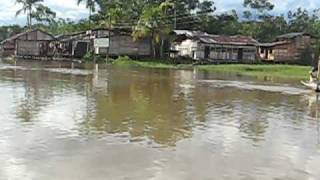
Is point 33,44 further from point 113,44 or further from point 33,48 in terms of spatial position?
point 113,44

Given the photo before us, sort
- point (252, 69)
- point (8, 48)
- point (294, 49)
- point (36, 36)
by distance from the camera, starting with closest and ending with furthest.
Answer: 1. point (252, 69)
2. point (294, 49)
3. point (36, 36)
4. point (8, 48)

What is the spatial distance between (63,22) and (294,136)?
86714mm

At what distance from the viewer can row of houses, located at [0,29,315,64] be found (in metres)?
60.4

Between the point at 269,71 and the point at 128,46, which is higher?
the point at 128,46

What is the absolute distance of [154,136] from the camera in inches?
531

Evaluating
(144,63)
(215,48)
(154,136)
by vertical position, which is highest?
(215,48)

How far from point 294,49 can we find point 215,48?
962 centimetres

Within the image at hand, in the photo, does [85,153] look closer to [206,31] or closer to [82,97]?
[82,97]

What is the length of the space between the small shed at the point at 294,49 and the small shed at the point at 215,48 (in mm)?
2610

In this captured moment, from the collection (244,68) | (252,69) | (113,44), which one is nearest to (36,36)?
(113,44)

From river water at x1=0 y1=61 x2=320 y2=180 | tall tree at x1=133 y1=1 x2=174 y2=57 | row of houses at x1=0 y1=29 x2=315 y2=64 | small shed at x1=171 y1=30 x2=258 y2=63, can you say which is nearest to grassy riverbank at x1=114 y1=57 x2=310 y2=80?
tall tree at x1=133 y1=1 x2=174 y2=57

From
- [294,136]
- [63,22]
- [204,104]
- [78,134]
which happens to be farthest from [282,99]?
[63,22]

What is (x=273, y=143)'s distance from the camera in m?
13.1

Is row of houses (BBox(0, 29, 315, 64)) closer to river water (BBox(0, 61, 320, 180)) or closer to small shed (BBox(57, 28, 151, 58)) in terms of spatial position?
small shed (BBox(57, 28, 151, 58))
